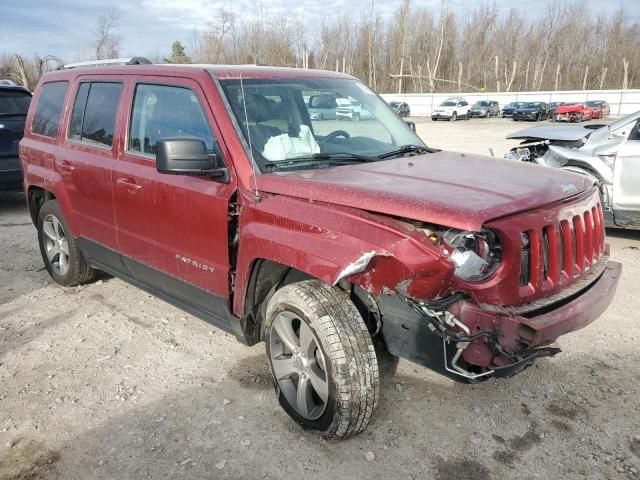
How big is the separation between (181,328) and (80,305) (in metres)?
1.17

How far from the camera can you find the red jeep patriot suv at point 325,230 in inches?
96.9

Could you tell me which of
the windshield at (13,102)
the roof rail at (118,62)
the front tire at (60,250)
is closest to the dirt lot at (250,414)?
the front tire at (60,250)

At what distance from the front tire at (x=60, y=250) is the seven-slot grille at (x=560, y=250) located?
13.1ft

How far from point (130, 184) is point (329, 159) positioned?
1471mm

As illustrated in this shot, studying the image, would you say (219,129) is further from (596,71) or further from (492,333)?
(596,71)

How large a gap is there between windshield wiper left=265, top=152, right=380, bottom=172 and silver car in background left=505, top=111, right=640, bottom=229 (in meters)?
4.17

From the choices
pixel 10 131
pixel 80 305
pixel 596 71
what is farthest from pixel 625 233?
pixel 596 71

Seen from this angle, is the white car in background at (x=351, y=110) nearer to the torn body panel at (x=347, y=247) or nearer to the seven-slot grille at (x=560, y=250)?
the torn body panel at (x=347, y=247)

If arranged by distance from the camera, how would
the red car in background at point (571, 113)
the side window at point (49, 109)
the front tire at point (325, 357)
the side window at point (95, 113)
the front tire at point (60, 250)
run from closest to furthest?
the front tire at point (325, 357) < the side window at point (95, 113) < the side window at point (49, 109) < the front tire at point (60, 250) < the red car in background at point (571, 113)

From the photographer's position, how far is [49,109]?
16.4ft

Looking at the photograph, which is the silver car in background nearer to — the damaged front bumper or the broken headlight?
the damaged front bumper

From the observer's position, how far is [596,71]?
66.2m

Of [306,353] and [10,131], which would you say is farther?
[10,131]

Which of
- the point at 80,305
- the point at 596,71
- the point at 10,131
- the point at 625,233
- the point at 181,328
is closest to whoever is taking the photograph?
the point at 181,328
